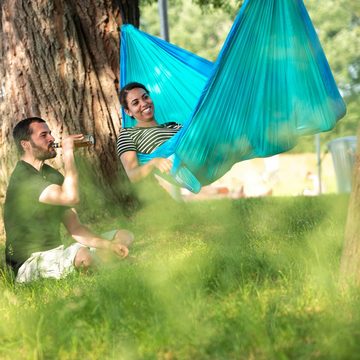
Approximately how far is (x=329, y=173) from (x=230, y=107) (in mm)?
20410

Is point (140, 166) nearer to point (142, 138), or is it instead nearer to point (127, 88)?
point (142, 138)

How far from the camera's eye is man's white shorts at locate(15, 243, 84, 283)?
387cm

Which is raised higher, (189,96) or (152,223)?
(189,96)

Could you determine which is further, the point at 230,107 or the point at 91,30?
the point at 91,30

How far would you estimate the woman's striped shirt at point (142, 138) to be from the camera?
15.6 ft

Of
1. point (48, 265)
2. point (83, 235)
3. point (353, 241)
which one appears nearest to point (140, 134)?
point (83, 235)

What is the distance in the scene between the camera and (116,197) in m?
5.74

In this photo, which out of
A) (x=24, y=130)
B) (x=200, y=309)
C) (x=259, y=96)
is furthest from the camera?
(x=259, y=96)

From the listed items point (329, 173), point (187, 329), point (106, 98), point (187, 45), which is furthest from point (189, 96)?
point (187, 45)

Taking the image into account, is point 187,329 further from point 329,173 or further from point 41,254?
point 329,173

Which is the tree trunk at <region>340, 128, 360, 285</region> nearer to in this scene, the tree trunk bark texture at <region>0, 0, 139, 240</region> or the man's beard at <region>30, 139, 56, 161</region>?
the man's beard at <region>30, 139, 56, 161</region>

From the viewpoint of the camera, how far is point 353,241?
2.99 m

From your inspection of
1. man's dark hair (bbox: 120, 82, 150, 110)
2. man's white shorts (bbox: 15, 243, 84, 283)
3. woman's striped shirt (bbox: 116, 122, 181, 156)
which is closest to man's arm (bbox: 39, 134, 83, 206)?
man's white shorts (bbox: 15, 243, 84, 283)

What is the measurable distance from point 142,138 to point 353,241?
2.11 m
